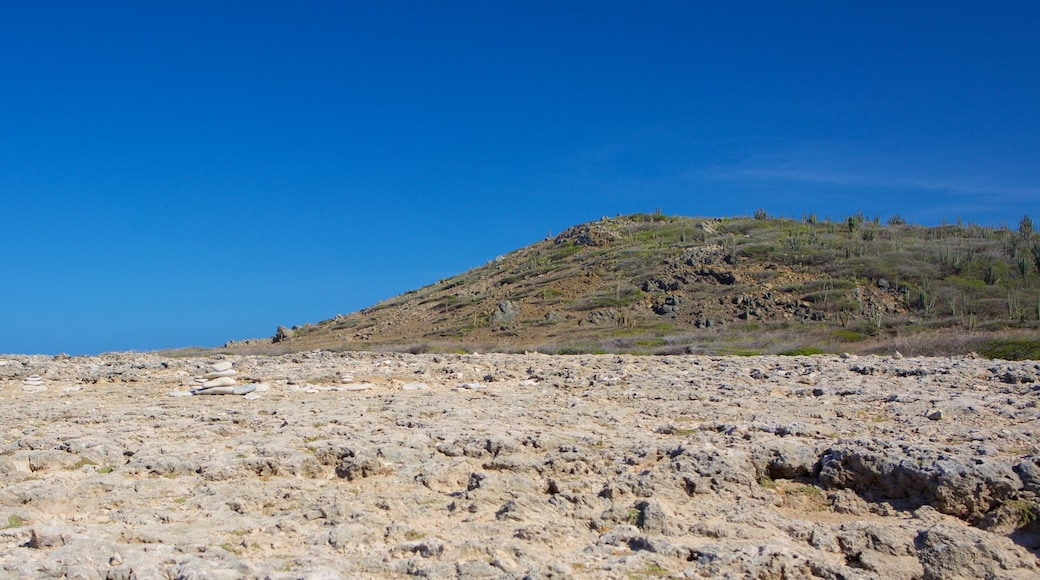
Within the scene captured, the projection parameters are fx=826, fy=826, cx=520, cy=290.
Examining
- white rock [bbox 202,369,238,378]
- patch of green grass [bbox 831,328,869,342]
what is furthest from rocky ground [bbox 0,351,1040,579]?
patch of green grass [bbox 831,328,869,342]

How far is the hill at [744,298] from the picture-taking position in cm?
2753

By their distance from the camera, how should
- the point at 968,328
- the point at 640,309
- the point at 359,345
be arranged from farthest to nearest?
the point at 640,309 < the point at 359,345 < the point at 968,328

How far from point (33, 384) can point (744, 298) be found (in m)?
27.9

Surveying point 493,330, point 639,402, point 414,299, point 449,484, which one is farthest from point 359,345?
point 449,484

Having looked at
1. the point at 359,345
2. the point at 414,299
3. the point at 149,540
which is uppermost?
the point at 414,299

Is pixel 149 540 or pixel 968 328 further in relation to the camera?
pixel 968 328

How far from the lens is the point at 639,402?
32.4ft

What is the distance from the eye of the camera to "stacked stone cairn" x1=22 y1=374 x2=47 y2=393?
12.0m

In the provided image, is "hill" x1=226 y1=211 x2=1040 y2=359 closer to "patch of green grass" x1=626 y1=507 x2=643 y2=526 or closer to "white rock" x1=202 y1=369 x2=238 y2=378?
"white rock" x1=202 y1=369 x2=238 y2=378

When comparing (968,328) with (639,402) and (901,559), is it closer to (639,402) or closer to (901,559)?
(639,402)

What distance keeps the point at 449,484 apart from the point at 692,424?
118 inches

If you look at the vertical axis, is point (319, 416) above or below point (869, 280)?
below

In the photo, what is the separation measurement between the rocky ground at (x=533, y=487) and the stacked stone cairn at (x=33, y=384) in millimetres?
2664

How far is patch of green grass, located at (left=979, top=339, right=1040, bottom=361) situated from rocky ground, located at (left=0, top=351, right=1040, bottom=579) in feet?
35.5
